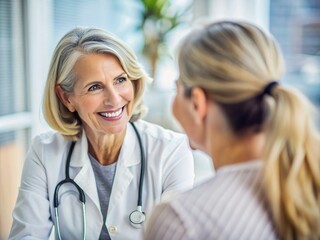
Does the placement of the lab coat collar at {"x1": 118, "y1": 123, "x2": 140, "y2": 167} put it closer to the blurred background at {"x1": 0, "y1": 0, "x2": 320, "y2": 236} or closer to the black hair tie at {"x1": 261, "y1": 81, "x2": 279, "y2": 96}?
the black hair tie at {"x1": 261, "y1": 81, "x2": 279, "y2": 96}

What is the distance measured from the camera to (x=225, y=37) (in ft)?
3.13

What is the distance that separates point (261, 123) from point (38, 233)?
954 millimetres

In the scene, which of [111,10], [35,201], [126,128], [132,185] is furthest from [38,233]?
[111,10]

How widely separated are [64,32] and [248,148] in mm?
2501

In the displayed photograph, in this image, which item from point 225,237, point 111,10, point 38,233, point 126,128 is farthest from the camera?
point 111,10

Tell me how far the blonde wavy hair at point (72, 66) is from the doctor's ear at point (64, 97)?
0.04 feet

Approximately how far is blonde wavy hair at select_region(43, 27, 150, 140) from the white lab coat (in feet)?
0.29

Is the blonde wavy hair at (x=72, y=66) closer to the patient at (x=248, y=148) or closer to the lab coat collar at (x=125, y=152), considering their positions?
the lab coat collar at (x=125, y=152)

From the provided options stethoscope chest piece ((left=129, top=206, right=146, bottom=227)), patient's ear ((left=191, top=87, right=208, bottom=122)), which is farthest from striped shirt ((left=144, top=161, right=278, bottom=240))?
stethoscope chest piece ((left=129, top=206, right=146, bottom=227))

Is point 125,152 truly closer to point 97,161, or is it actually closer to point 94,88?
point 97,161

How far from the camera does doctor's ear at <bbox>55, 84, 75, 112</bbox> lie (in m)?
1.62

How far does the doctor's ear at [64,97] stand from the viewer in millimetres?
1623

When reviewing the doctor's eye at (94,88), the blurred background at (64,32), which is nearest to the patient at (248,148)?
the doctor's eye at (94,88)

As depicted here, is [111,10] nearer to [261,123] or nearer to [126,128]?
[126,128]
